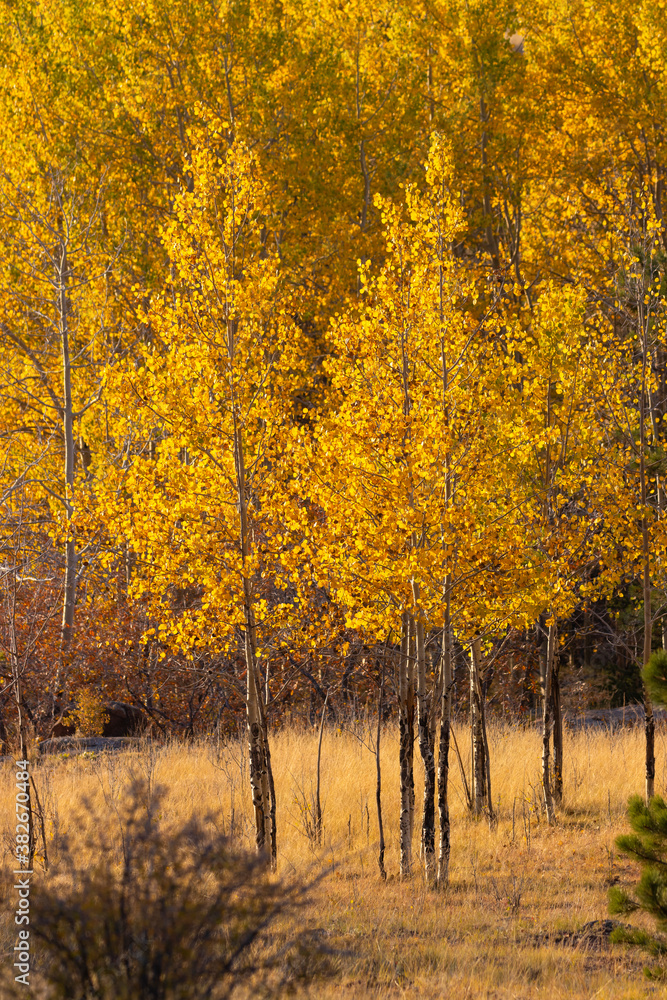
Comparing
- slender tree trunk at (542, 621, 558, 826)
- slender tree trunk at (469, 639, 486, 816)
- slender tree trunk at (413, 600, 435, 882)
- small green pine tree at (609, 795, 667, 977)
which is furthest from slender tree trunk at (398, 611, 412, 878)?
small green pine tree at (609, 795, 667, 977)

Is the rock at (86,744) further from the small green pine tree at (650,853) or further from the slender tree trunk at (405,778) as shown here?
the small green pine tree at (650,853)

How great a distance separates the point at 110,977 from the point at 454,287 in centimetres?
718

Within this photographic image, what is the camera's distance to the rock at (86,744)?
12.3m

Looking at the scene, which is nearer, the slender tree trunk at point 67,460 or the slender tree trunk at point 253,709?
the slender tree trunk at point 253,709

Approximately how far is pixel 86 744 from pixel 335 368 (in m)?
6.72

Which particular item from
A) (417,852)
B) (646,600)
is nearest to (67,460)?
(417,852)

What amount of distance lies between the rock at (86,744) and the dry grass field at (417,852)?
57cm

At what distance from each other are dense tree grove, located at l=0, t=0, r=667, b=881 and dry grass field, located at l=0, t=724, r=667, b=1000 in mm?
591

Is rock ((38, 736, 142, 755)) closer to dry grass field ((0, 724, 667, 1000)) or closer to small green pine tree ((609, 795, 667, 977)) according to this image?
dry grass field ((0, 724, 667, 1000))

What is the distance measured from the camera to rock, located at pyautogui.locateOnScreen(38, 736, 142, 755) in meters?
12.3

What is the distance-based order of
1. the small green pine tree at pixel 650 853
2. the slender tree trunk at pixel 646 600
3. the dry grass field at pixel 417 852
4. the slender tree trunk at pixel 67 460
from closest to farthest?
1. the small green pine tree at pixel 650 853
2. the dry grass field at pixel 417 852
3. the slender tree trunk at pixel 646 600
4. the slender tree trunk at pixel 67 460

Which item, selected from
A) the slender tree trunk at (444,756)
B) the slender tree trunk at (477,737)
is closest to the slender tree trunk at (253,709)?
the slender tree trunk at (444,756)

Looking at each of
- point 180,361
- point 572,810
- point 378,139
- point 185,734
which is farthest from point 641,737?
point 378,139

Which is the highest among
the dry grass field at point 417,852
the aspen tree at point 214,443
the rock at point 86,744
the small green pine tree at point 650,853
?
the aspen tree at point 214,443
